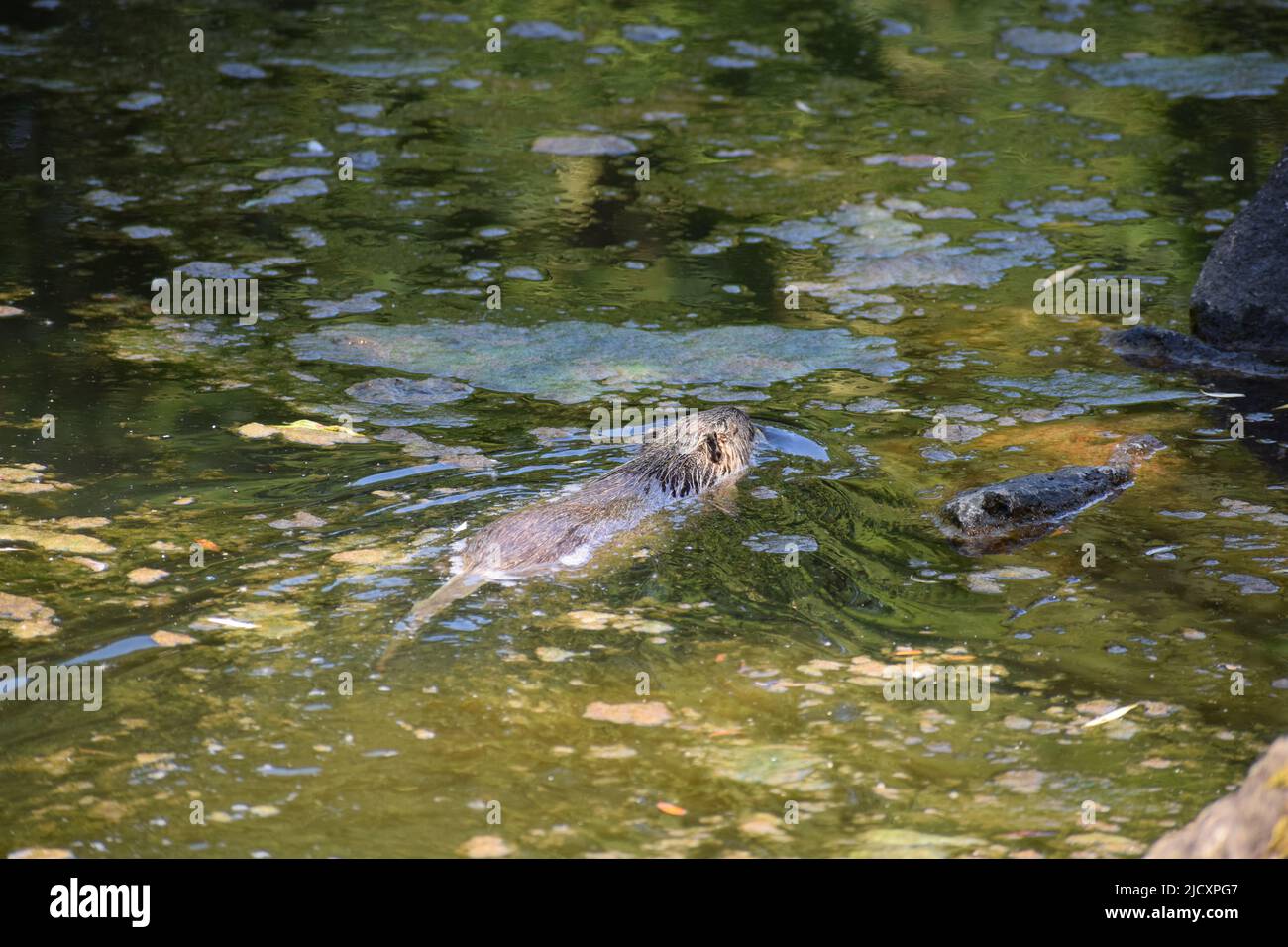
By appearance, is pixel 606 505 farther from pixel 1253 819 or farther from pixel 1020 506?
pixel 1253 819

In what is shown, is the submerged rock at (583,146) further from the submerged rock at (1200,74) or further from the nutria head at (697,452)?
the nutria head at (697,452)

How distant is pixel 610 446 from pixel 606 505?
0.76 meters

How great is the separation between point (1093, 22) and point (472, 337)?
7439mm

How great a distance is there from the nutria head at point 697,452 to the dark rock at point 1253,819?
110 inches

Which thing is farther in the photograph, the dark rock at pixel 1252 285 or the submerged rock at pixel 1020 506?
the dark rock at pixel 1252 285

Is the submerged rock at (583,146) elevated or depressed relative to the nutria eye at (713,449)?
elevated

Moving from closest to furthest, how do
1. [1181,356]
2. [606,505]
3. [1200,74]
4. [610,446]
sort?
[606,505] → [610,446] → [1181,356] → [1200,74]

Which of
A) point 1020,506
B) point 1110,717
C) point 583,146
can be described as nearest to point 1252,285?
point 1020,506

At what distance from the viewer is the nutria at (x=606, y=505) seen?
4531 mm

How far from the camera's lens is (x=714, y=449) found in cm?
547

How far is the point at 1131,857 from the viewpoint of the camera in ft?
10.1

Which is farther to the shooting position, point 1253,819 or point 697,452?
point 697,452

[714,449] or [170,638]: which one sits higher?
[714,449]

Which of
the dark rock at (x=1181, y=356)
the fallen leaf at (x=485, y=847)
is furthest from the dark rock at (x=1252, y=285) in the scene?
the fallen leaf at (x=485, y=847)
